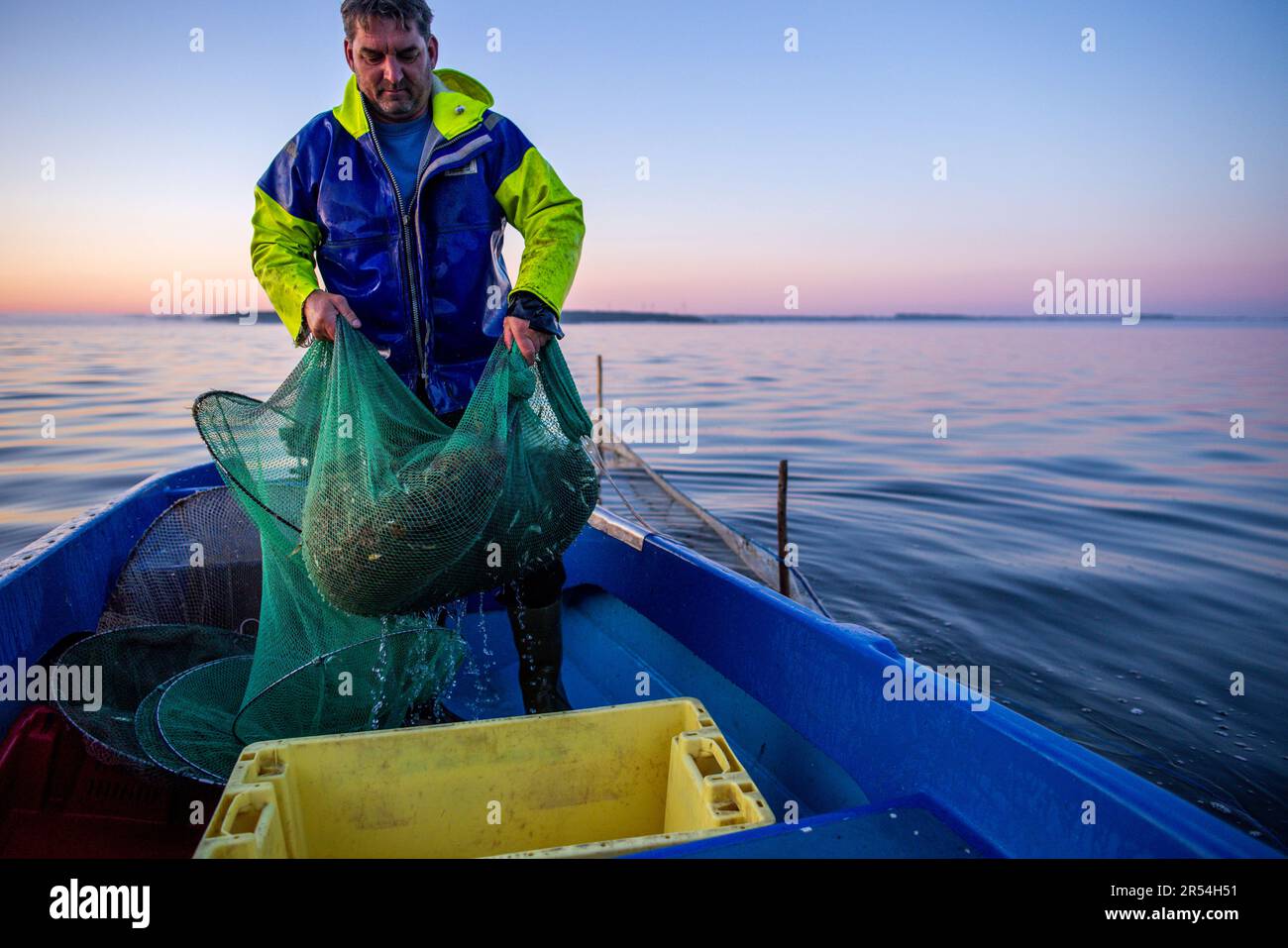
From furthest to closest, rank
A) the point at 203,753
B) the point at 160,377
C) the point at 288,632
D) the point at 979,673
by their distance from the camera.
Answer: the point at 160,377 < the point at 979,673 < the point at 288,632 < the point at 203,753

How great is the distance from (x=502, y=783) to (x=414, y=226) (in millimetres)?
1888

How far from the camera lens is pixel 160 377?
75.8 ft

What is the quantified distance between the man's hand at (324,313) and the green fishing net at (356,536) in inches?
2.9

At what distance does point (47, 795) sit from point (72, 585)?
1.20m

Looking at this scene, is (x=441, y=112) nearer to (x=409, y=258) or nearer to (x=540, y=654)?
(x=409, y=258)

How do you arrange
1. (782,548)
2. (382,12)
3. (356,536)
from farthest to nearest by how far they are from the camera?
(782,548) → (382,12) → (356,536)

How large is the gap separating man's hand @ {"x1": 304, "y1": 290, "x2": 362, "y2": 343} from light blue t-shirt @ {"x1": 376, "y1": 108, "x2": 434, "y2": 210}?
1.46 feet

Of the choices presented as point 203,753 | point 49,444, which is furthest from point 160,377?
point 203,753

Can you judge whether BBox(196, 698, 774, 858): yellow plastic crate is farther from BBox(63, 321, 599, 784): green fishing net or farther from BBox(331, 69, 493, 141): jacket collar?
BBox(331, 69, 493, 141): jacket collar

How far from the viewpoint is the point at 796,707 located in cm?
281

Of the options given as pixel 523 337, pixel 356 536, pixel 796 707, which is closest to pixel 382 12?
pixel 523 337

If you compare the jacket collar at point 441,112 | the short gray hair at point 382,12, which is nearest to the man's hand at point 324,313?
the jacket collar at point 441,112

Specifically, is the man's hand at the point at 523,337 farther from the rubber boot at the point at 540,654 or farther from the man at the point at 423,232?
the rubber boot at the point at 540,654

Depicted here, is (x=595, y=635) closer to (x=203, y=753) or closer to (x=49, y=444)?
(x=203, y=753)
